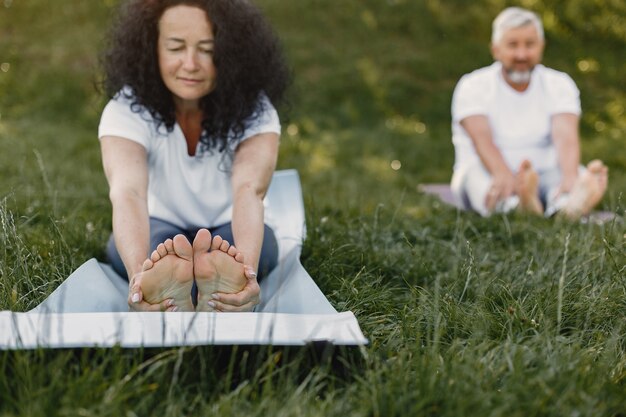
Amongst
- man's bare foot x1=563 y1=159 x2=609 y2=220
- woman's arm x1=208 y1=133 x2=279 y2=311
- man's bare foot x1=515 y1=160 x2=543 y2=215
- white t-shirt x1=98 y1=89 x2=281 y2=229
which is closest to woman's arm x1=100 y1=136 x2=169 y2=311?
white t-shirt x1=98 y1=89 x2=281 y2=229

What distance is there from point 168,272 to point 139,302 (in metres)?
0.12

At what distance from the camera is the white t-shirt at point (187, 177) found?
2.90 m

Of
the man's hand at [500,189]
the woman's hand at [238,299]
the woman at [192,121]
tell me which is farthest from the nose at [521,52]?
the woman's hand at [238,299]

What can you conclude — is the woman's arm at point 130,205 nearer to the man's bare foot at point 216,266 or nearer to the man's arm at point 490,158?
the man's bare foot at point 216,266

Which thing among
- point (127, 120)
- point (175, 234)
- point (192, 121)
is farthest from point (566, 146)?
point (127, 120)

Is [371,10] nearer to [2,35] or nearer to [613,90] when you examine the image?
[613,90]

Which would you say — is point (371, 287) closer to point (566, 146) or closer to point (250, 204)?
point (250, 204)

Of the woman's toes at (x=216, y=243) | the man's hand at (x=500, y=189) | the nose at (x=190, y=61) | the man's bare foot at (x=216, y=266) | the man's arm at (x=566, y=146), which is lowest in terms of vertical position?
the man's hand at (x=500, y=189)

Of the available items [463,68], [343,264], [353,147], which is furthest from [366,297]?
[463,68]

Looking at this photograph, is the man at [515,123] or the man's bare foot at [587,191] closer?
the man's bare foot at [587,191]

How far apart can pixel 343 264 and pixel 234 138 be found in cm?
62

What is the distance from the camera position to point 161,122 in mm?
2854

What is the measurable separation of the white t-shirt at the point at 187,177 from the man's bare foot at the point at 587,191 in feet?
6.24

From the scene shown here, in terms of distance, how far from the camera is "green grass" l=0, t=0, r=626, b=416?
5.39ft
